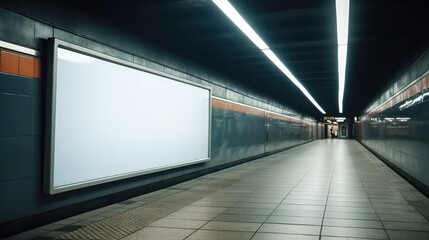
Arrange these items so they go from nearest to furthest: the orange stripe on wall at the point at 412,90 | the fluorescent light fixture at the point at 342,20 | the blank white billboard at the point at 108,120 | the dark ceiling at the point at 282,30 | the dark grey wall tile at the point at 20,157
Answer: the dark grey wall tile at the point at 20,157
the blank white billboard at the point at 108,120
the fluorescent light fixture at the point at 342,20
the dark ceiling at the point at 282,30
the orange stripe on wall at the point at 412,90

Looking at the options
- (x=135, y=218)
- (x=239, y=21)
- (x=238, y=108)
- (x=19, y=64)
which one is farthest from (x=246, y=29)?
(x=238, y=108)

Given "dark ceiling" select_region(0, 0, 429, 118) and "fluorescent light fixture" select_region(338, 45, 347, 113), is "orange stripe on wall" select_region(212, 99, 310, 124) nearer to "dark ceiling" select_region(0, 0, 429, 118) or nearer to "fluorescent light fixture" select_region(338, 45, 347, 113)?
"dark ceiling" select_region(0, 0, 429, 118)

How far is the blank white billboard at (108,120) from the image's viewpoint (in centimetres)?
487

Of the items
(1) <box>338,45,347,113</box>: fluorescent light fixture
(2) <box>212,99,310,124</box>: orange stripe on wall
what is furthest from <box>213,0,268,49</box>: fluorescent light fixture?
(2) <box>212,99,310,124</box>: orange stripe on wall

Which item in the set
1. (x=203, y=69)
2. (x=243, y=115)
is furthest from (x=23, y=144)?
(x=243, y=115)

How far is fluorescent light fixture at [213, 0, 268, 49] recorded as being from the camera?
5734mm

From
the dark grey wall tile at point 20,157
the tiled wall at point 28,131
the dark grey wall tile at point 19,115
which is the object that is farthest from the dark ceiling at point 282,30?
the dark grey wall tile at point 20,157

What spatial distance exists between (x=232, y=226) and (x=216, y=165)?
637 cm

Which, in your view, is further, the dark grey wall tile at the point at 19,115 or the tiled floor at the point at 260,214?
the tiled floor at the point at 260,214

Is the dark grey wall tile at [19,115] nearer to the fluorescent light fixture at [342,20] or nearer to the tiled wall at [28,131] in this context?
the tiled wall at [28,131]

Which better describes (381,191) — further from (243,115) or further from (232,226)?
(243,115)

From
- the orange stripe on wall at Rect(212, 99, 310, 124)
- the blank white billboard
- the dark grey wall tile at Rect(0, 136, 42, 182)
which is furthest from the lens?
the orange stripe on wall at Rect(212, 99, 310, 124)

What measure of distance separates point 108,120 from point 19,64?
175 cm

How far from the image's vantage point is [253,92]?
16.0m
